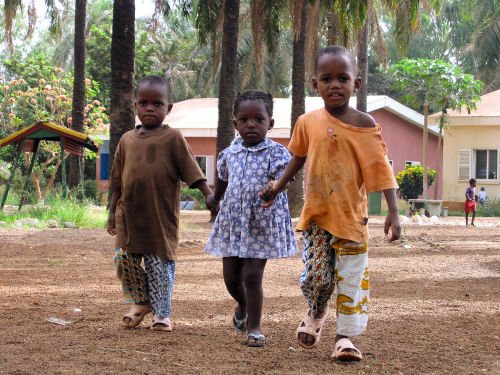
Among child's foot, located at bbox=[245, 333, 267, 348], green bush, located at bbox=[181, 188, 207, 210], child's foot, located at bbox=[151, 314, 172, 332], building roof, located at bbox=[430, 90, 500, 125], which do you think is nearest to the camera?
child's foot, located at bbox=[245, 333, 267, 348]

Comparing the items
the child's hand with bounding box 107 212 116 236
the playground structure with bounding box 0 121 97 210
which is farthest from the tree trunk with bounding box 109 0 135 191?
the child's hand with bounding box 107 212 116 236

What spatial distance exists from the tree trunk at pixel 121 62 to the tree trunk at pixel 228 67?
315cm

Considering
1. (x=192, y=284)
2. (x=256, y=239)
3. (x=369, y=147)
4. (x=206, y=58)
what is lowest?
(x=192, y=284)

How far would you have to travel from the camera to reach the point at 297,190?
1689 cm

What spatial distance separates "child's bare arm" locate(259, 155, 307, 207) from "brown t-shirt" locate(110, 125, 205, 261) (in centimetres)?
71

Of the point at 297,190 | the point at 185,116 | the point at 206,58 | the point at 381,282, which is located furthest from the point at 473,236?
the point at 206,58

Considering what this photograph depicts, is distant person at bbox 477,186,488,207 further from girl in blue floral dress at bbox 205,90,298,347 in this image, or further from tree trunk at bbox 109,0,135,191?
girl in blue floral dress at bbox 205,90,298,347

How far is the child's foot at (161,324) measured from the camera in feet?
15.3

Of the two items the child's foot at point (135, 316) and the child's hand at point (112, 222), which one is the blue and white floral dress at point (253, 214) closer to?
the child's foot at point (135, 316)

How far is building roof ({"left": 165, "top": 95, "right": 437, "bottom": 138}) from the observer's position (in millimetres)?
27922

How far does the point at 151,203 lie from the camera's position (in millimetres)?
4734

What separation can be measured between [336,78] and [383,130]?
25.7 metres

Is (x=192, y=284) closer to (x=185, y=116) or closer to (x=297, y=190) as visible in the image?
(x=297, y=190)

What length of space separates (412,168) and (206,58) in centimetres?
1806
